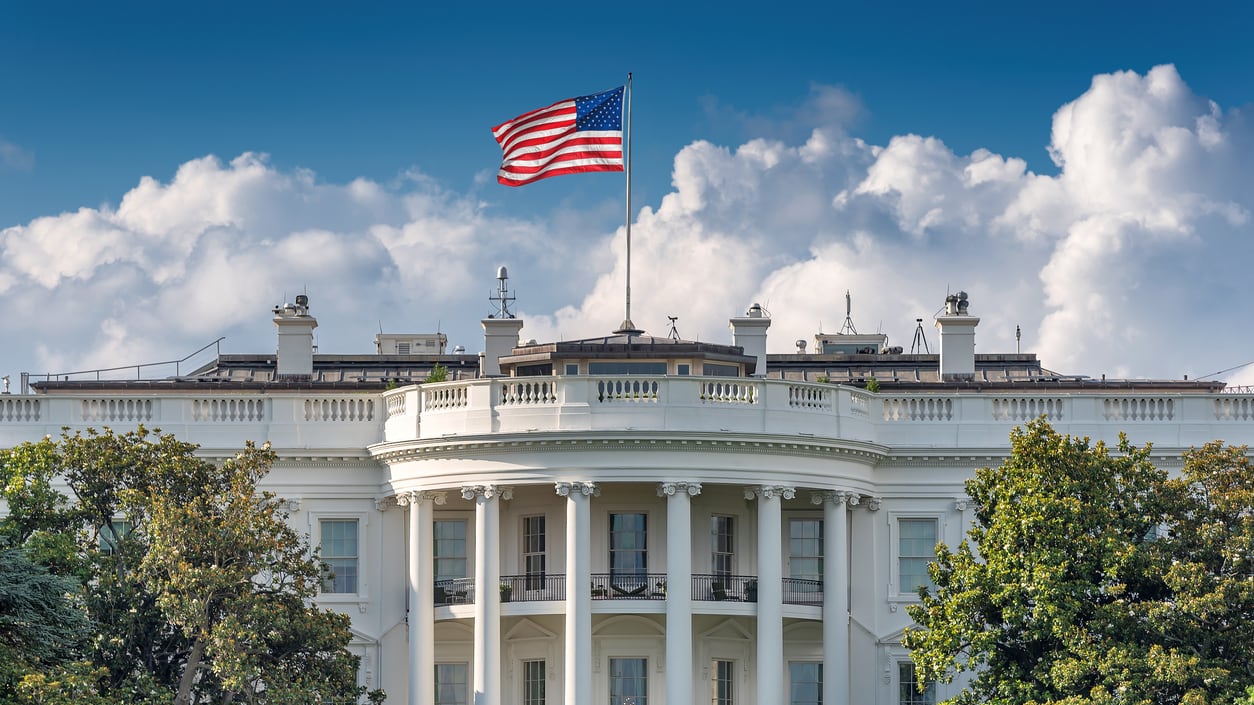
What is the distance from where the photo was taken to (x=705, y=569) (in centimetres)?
5809

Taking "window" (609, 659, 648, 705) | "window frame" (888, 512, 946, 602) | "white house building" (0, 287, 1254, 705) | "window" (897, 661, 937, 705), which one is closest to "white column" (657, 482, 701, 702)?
"white house building" (0, 287, 1254, 705)

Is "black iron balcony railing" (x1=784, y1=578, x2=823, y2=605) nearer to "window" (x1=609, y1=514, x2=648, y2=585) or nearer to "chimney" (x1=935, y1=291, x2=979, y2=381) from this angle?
"window" (x1=609, y1=514, x2=648, y2=585)

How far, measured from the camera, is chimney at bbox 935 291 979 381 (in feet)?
220

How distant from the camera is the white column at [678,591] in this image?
179 feet

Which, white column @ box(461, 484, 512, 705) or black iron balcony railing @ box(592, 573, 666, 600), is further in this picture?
Answer: black iron balcony railing @ box(592, 573, 666, 600)

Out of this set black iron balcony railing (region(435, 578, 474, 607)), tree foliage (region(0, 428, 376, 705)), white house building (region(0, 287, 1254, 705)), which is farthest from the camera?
black iron balcony railing (region(435, 578, 474, 607))

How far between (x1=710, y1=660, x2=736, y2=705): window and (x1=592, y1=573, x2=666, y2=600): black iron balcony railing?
306 centimetres

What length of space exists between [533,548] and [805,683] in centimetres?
769

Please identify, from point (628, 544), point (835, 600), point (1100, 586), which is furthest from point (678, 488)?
point (1100, 586)

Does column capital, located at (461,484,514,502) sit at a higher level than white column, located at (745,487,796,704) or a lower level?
higher

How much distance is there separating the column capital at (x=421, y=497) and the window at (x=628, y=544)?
14.0ft

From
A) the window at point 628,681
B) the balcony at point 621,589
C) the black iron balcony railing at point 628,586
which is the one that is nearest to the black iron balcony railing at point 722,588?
the balcony at point 621,589

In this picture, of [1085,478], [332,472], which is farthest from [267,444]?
[1085,478]

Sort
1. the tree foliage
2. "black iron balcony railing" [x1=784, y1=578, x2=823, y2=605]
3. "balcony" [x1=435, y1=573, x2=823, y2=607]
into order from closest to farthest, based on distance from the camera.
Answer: the tree foliage < "balcony" [x1=435, y1=573, x2=823, y2=607] < "black iron balcony railing" [x1=784, y1=578, x2=823, y2=605]
